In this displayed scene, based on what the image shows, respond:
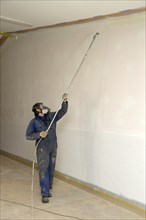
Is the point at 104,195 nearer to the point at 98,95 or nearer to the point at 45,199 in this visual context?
the point at 45,199

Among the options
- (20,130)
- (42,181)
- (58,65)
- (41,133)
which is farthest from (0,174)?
(58,65)

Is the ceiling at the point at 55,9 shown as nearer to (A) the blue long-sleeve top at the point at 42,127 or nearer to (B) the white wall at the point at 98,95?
(B) the white wall at the point at 98,95

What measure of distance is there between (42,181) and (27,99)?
2.12m

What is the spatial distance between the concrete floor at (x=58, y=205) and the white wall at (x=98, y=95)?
0.71 ft

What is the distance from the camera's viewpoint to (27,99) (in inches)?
216

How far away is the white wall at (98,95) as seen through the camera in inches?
130

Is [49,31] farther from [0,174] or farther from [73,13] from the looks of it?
[0,174]

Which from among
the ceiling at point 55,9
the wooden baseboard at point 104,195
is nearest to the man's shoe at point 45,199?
the wooden baseboard at point 104,195

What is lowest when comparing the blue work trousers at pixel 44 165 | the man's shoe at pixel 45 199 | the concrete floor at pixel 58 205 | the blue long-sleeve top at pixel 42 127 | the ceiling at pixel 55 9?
the concrete floor at pixel 58 205

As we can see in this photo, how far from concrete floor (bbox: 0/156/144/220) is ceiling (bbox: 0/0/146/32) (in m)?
2.39

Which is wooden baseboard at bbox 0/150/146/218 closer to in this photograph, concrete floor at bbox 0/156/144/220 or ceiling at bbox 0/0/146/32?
concrete floor at bbox 0/156/144/220

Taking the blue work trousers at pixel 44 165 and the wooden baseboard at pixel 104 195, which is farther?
the blue work trousers at pixel 44 165

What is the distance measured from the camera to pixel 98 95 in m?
3.81

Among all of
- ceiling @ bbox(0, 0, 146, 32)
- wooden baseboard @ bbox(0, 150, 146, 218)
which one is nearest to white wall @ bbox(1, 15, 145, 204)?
wooden baseboard @ bbox(0, 150, 146, 218)
